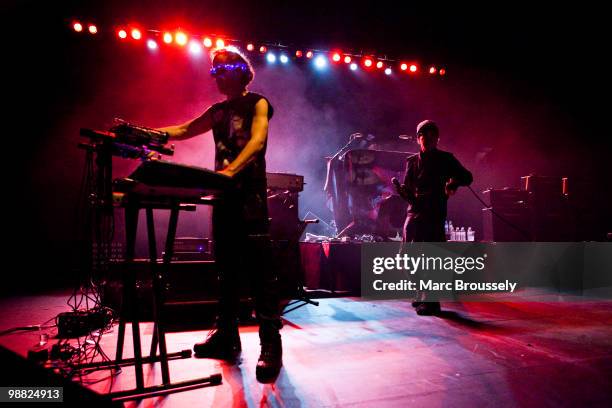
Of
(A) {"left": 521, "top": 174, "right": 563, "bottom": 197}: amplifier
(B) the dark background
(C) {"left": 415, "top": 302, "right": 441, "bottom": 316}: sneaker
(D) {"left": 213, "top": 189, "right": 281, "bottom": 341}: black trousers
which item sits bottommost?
(C) {"left": 415, "top": 302, "right": 441, "bottom": 316}: sneaker

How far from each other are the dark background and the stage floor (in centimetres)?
446

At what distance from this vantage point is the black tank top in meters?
2.24

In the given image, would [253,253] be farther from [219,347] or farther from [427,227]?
[427,227]

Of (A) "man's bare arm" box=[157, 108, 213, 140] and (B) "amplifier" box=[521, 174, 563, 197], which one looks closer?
(A) "man's bare arm" box=[157, 108, 213, 140]

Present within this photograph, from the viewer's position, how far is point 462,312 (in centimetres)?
401

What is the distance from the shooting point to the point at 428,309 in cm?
383

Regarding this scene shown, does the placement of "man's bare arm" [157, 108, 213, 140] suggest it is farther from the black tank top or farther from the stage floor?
the stage floor

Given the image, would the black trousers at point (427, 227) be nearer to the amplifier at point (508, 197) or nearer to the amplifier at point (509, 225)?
the amplifier at point (509, 225)

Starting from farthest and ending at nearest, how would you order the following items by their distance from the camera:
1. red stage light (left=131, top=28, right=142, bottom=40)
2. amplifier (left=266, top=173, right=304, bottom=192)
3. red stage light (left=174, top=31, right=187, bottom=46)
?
1. red stage light (left=174, top=31, right=187, bottom=46)
2. red stage light (left=131, top=28, right=142, bottom=40)
3. amplifier (left=266, top=173, right=304, bottom=192)

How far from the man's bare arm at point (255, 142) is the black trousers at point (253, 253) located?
263mm

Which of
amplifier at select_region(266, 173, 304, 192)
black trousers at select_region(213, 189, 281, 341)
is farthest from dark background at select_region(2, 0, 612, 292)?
black trousers at select_region(213, 189, 281, 341)

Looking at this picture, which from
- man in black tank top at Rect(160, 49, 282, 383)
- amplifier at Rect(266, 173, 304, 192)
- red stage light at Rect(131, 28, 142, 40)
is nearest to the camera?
man in black tank top at Rect(160, 49, 282, 383)

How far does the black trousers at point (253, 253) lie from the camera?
2.17 meters

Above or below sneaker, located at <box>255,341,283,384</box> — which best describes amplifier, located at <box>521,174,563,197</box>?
above
